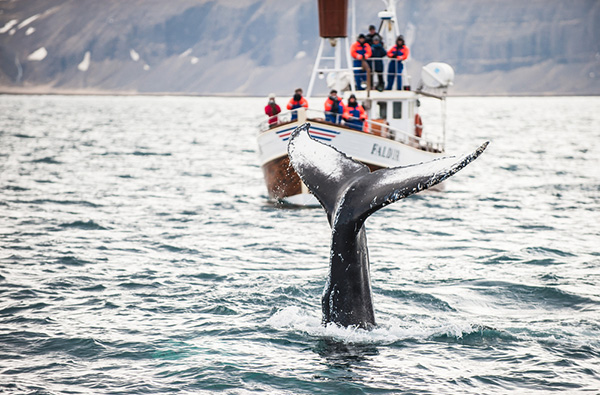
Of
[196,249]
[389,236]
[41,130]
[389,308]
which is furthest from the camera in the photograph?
[41,130]

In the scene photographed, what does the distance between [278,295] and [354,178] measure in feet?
14.5

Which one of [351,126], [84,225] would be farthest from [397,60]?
[84,225]

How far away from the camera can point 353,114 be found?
22750 millimetres

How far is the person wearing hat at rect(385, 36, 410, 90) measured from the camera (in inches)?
1006

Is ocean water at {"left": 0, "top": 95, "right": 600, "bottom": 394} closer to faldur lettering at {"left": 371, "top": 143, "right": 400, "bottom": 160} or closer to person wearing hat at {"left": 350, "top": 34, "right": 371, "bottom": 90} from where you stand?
faldur lettering at {"left": 371, "top": 143, "right": 400, "bottom": 160}

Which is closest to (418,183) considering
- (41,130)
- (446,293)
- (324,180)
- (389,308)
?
(324,180)

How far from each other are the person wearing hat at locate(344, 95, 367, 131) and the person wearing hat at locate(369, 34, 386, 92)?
10.3ft

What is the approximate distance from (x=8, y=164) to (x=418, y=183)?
31.0m

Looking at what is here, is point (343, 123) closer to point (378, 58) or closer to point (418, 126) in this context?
point (378, 58)

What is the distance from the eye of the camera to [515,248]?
658 inches

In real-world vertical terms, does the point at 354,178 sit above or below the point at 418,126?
above

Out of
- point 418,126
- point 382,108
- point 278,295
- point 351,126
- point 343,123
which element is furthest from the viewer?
point 418,126

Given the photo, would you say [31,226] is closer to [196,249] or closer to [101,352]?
[196,249]

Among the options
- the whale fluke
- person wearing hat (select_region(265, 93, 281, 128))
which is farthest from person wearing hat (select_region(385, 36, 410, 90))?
the whale fluke
